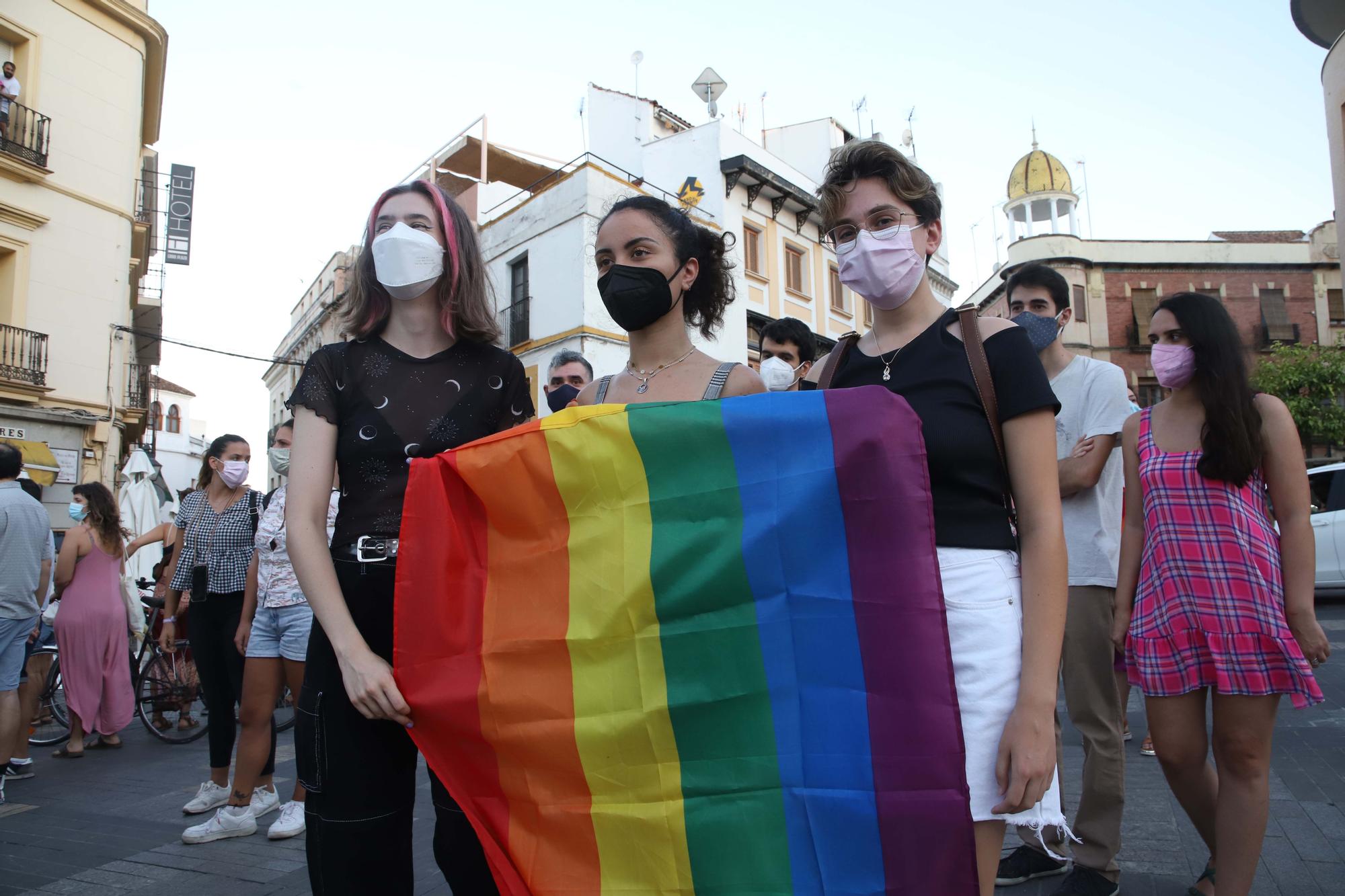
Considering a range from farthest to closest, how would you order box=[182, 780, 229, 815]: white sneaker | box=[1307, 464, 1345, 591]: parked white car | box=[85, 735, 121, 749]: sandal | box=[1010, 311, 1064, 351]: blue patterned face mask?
box=[1307, 464, 1345, 591]: parked white car
box=[85, 735, 121, 749]: sandal
box=[182, 780, 229, 815]: white sneaker
box=[1010, 311, 1064, 351]: blue patterned face mask

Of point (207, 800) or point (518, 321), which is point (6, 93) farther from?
point (207, 800)

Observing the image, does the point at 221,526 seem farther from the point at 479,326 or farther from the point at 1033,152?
the point at 1033,152

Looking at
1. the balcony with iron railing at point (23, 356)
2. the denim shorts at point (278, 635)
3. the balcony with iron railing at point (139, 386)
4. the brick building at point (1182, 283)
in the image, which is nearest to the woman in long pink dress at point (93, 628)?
the denim shorts at point (278, 635)

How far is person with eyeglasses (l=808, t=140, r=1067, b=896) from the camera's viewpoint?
1.56 metres

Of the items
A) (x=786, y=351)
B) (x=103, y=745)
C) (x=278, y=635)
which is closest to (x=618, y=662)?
(x=786, y=351)

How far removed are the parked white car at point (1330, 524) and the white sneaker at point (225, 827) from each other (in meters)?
12.7

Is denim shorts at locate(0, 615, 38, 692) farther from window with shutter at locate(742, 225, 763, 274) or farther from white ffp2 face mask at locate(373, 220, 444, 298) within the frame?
window with shutter at locate(742, 225, 763, 274)

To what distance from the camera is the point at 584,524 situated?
1.77 m

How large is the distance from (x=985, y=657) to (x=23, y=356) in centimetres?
1945

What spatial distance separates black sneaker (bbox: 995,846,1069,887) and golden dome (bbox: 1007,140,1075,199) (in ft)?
124

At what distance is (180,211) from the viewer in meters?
23.0

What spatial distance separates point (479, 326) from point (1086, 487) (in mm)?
2449

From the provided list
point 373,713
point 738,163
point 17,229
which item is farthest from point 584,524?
point 738,163

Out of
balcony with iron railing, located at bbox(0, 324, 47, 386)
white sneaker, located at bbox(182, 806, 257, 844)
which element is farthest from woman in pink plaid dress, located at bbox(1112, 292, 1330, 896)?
balcony with iron railing, located at bbox(0, 324, 47, 386)
